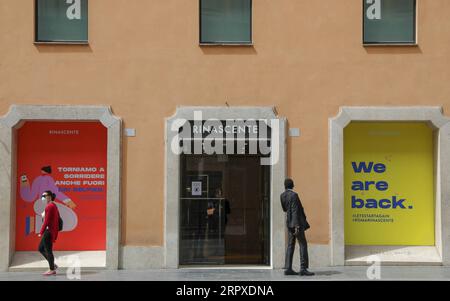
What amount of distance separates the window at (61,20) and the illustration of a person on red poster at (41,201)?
2803mm

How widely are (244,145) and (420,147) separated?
383cm

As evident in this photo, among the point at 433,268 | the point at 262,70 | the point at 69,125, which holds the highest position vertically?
the point at 262,70

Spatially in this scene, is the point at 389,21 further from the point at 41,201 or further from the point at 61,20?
the point at 41,201

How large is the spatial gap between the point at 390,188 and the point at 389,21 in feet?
11.7

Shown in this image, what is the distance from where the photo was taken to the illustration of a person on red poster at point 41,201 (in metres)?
15.3

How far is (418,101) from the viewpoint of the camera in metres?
15.1

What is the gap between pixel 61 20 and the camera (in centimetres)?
1523

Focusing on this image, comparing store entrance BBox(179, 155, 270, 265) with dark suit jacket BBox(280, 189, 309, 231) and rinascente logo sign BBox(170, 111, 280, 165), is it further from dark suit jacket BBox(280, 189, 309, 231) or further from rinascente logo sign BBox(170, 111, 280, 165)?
dark suit jacket BBox(280, 189, 309, 231)

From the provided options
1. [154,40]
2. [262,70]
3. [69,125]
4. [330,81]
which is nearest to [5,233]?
[69,125]

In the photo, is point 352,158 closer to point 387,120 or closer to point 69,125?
point 387,120

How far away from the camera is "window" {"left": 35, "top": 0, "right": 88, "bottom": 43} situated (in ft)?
49.8

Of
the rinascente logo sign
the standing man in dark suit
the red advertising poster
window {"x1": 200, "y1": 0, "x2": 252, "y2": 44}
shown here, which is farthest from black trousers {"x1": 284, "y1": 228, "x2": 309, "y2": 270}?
window {"x1": 200, "y1": 0, "x2": 252, "y2": 44}

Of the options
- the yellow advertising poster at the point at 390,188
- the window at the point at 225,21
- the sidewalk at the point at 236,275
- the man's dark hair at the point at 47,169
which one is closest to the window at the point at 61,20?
the window at the point at 225,21

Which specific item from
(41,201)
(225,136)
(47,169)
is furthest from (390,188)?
(41,201)
